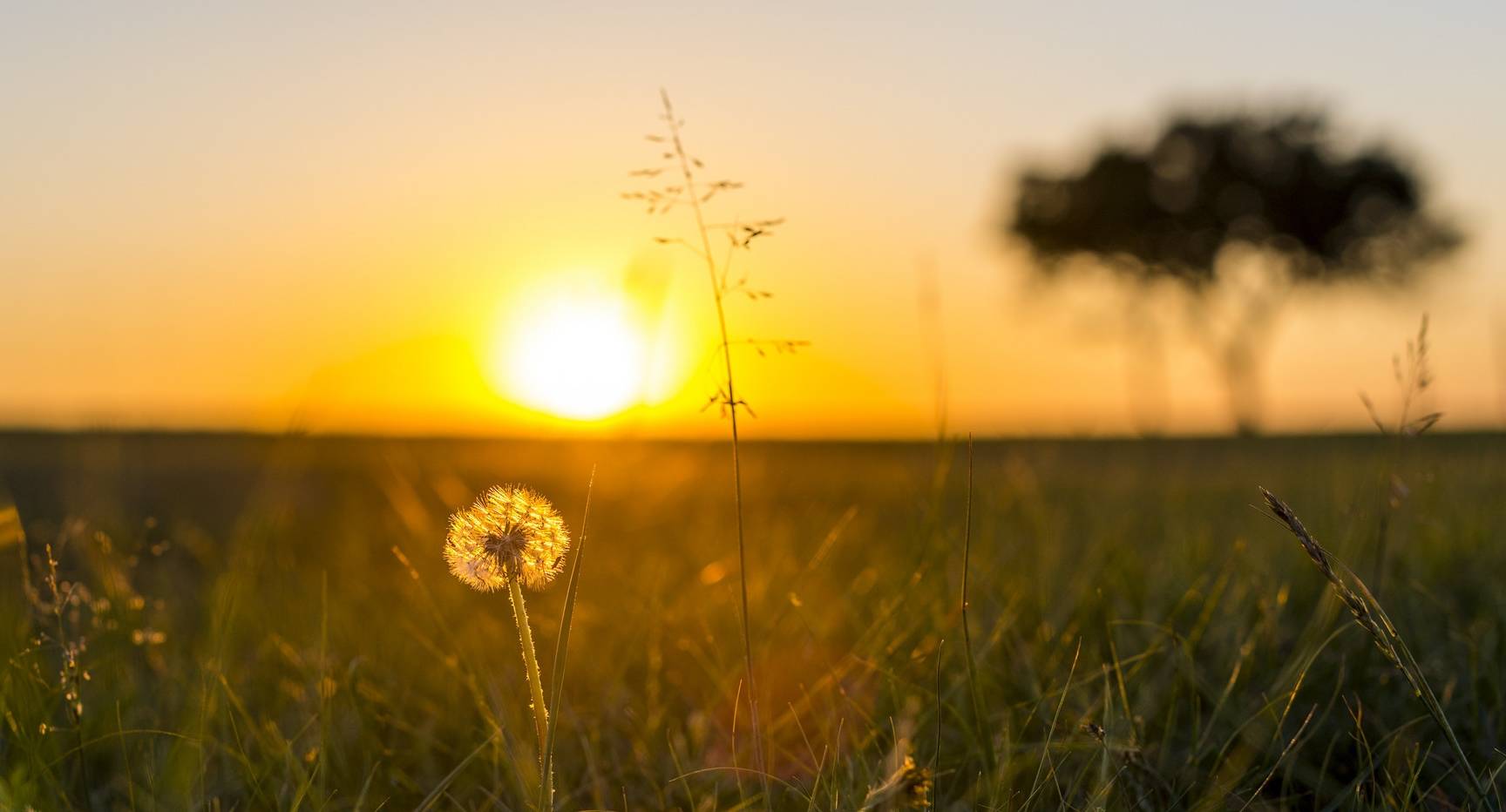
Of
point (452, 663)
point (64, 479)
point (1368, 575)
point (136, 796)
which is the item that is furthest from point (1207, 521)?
point (64, 479)

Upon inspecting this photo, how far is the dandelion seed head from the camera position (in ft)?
4.71

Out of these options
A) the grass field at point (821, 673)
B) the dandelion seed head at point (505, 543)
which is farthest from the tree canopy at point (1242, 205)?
the dandelion seed head at point (505, 543)

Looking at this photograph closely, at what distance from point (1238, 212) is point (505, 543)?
3713 cm

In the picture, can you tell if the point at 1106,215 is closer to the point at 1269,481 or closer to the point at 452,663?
the point at 1269,481

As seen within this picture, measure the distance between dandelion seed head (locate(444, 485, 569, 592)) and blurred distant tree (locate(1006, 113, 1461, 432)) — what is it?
35.6m

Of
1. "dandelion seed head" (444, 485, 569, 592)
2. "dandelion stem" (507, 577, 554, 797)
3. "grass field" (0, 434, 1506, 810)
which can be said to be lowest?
"grass field" (0, 434, 1506, 810)

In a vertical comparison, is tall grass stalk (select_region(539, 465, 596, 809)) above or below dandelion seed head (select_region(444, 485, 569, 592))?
below

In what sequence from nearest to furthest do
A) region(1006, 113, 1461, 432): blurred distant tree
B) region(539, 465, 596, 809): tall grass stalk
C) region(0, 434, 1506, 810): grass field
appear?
1. region(539, 465, 596, 809): tall grass stalk
2. region(0, 434, 1506, 810): grass field
3. region(1006, 113, 1461, 432): blurred distant tree

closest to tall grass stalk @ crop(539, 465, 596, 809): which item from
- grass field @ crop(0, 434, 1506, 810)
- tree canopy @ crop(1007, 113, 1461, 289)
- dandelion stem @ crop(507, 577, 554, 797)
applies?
dandelion stem @ crop(507, 577, 554, 797)

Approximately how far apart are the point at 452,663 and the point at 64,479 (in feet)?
25.4

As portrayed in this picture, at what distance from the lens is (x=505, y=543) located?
1445 mm

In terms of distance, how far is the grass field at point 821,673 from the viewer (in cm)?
196

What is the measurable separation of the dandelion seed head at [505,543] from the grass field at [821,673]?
1.03 feet

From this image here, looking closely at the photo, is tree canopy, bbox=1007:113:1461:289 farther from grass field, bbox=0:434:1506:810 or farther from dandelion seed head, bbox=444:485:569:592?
dandelion seed head, bbox=444:485:569:592
